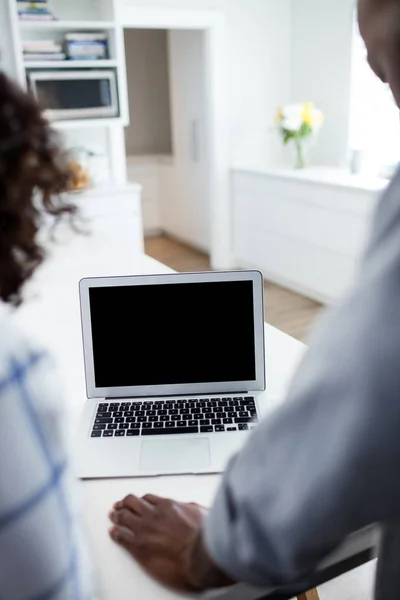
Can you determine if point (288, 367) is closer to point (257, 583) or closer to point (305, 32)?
point (257, 583)

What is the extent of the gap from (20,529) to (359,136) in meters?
4.31

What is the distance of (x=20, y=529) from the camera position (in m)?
0.54

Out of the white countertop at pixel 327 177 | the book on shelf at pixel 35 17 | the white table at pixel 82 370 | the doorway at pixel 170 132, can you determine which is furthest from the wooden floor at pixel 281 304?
the book on shelf at pixel 35 17

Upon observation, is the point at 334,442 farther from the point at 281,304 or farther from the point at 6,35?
the point at 6,35

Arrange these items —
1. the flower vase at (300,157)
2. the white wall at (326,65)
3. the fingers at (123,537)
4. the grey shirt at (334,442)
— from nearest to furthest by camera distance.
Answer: the grey shirt at (334,442), the fingers at (123,537), the white wall at (326,65), the flower vase at (300,157)

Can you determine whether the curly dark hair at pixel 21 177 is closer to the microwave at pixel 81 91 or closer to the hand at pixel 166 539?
the hand at pixel 166 539

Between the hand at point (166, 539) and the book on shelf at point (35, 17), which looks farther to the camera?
the book on shelf at point (35, 17)

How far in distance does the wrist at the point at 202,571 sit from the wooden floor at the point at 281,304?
249cm

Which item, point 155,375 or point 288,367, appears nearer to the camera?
point 155,375

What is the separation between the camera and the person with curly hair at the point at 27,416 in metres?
0.53

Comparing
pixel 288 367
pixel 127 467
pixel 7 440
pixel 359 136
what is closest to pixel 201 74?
pixel 359 136

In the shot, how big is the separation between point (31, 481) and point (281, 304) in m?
3.66

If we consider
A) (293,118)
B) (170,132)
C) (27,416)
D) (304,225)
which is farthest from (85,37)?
(27,416)

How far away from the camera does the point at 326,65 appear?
4.48m
